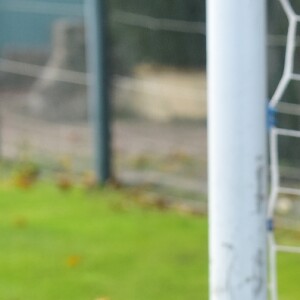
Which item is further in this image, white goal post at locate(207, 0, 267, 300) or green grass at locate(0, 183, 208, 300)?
green grass at locate(0, 183, 208, 300)

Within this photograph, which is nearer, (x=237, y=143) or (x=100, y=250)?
(x=237, y=143)

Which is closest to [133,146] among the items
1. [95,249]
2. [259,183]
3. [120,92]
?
[120,92]

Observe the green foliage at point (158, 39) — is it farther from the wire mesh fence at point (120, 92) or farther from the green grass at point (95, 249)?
the green grass at point (95, 249)

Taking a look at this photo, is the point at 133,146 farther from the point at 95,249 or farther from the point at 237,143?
the point at 237,143

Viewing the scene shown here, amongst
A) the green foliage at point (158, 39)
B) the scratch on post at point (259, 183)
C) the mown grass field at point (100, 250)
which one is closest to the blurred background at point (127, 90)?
the green foliage at point (158, 39)

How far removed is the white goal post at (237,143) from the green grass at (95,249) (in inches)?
52.6

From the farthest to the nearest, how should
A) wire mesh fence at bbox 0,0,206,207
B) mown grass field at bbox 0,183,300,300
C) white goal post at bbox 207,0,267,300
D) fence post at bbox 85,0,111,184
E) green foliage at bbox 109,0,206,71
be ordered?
1. fence post at bbox 85,0,111,184
2. wire mesh fence at bbox 0,0,206,207
3. green foliage at bbox 109,0,206,71
4. mown grass field at bbox 0,183,300,300
5. white goal post at bbox 207,0,267,300

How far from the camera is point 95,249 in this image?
196 inches

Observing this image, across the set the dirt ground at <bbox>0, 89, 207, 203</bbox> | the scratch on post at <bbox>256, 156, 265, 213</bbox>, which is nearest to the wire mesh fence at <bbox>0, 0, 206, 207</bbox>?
the dirt ground at <bbox>0, 89, 207, 203</bbox>

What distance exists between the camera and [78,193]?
6.27 m

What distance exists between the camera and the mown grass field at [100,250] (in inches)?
170

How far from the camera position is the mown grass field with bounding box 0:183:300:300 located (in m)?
4.32

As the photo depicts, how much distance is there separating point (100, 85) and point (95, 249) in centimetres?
179

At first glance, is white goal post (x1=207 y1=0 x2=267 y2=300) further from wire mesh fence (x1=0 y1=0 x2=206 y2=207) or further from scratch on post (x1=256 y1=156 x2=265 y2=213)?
wire mesh fence (x1=0 y1=0 x2=206 y2=207)
